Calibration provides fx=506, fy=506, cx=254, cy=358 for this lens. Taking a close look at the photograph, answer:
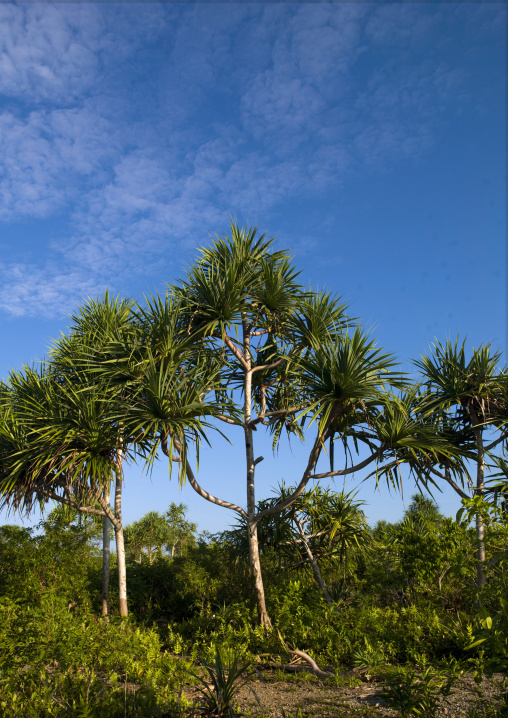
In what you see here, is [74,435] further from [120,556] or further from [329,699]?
[329,699]

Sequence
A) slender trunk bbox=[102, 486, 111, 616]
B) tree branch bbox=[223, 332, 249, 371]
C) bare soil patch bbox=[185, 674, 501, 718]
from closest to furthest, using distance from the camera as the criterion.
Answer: bare soil patch bbox=[185, 674, 501, 718]
tree branch bbox=[223, 332, 249, 371]
slender trunk bbox=[102, 486, 111, 616]

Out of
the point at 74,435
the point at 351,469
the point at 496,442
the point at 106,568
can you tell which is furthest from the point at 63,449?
the point at 496,442

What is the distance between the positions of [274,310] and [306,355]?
1152mm

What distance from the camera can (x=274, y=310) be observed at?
1008 cm

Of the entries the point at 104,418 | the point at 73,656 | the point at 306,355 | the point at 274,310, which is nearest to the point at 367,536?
the point at 306,355

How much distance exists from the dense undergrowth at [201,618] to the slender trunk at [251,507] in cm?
24

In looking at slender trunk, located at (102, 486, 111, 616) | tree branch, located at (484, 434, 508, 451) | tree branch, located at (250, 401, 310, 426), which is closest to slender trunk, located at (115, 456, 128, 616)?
slender trunk, located at (102, 486, 111, 616)

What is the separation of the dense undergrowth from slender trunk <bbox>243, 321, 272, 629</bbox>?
0.24m

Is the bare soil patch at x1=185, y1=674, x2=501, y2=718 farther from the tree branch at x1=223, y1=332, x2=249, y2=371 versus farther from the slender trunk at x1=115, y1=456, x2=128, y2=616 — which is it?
the tree branch at x1=223, y1=332, x2=249, y2=371

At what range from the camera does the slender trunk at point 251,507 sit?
8602 millimetres

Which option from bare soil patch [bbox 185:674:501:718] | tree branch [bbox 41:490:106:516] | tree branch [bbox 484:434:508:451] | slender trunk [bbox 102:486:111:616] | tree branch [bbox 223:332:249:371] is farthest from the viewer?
slender trunk [bbox 102:486:111:616]

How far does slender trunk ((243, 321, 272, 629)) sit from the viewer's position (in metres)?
8.60

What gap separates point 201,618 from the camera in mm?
9211

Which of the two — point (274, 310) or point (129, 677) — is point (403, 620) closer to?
point (129, 677)
